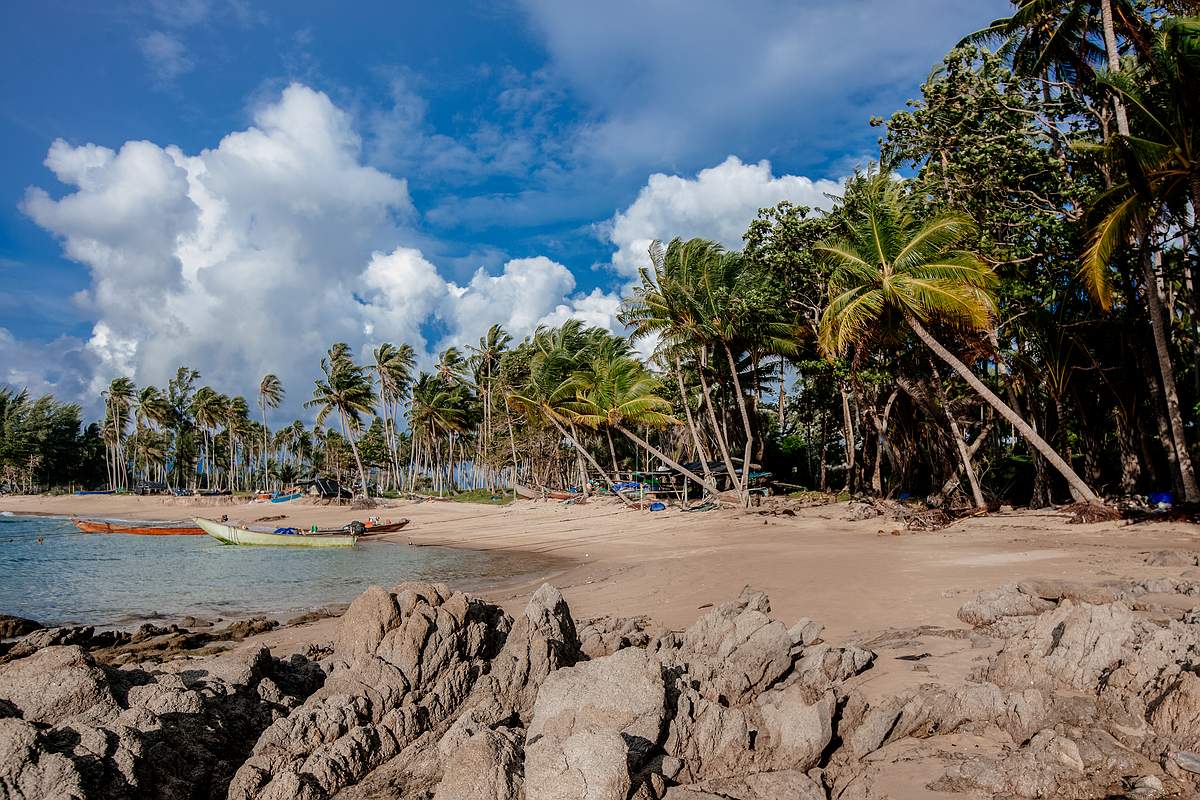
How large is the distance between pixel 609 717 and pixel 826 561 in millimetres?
9954

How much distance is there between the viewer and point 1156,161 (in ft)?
42.6

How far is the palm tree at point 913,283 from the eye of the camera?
16609 millimetres

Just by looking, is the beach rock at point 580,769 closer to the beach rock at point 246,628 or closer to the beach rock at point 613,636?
the beach rock at point 613,636

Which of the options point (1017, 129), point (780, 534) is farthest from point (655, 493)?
point (1017, 129)

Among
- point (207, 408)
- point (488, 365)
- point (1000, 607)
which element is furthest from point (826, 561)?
point (207, 408)

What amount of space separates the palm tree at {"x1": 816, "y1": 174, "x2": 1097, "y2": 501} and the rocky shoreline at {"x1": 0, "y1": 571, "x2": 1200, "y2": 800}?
11.5 m

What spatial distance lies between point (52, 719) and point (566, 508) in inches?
1280

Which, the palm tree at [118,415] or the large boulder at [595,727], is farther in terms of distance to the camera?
the palm tree at [118,415]

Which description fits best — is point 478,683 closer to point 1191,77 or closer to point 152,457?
point 1191,77

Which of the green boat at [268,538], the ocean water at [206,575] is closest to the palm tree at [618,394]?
the ocean water at [206,575]

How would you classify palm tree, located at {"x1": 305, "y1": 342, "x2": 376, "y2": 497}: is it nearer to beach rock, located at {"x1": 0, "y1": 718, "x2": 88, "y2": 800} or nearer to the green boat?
the green boat

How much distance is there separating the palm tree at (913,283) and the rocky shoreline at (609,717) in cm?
1152

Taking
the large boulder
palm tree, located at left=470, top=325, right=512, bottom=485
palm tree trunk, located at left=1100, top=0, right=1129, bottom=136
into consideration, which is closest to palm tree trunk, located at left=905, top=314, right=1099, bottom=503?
palm tree trunk, located at left=1100, top=0, right=1129, bottom=136

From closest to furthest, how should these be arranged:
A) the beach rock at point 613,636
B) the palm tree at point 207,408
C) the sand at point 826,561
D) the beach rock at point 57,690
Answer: the beach rock at point 57,690, the beach rock at point 613,636, the sand at point 826,561, the palm tree at point 207,408
